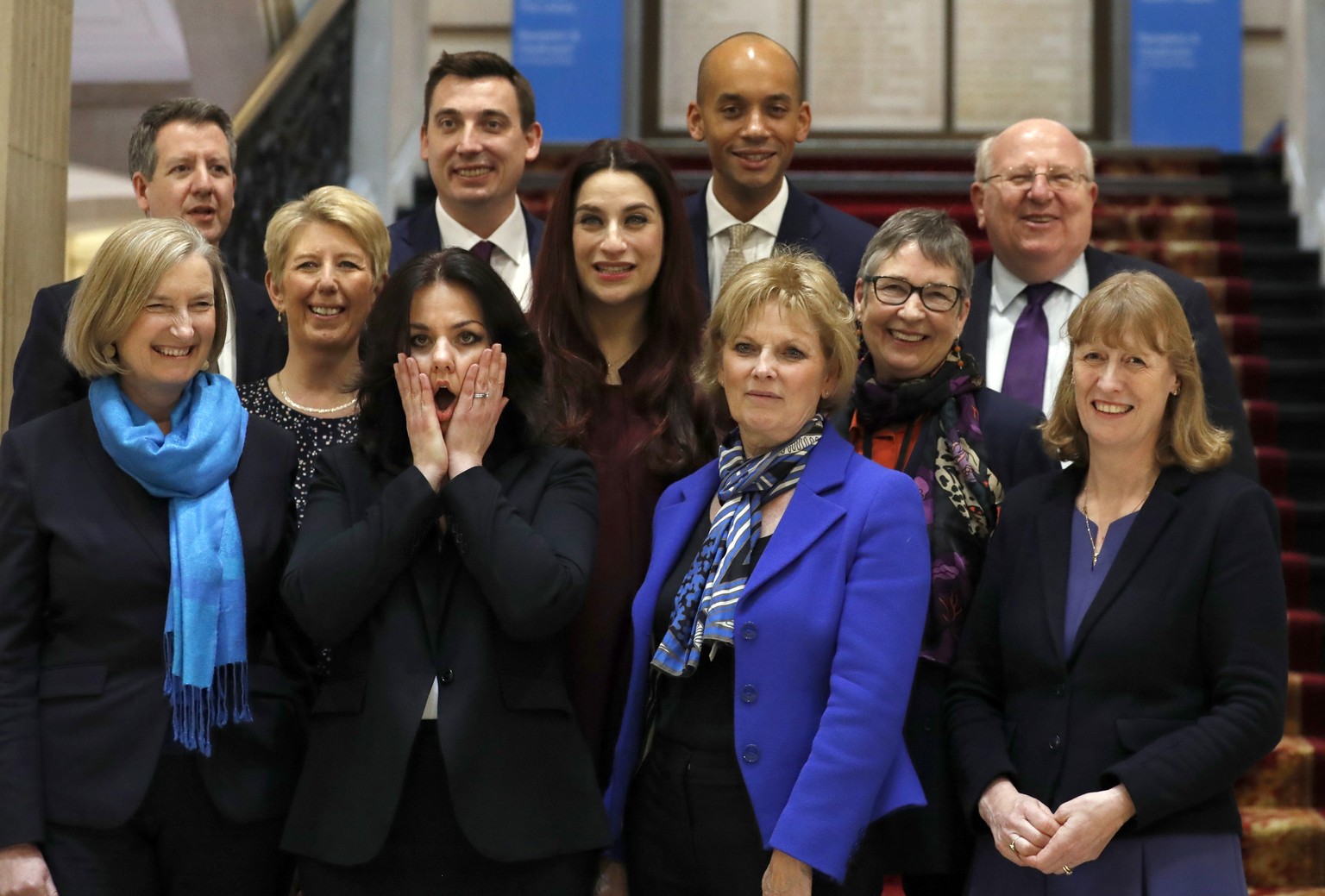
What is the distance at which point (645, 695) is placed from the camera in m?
2.46

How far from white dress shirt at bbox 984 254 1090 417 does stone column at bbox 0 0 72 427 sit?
224cm

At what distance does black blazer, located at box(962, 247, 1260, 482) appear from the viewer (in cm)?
304

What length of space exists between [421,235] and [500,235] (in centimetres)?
20

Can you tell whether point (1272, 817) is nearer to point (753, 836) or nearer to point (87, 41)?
point (753, 836)

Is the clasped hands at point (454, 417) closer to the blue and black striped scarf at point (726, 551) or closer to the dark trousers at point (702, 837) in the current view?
the blue and black striped scarf at point (726, 551)

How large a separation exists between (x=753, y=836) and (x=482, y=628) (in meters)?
0.53

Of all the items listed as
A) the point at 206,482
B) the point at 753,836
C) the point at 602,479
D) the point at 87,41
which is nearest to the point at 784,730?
the point at 753,836

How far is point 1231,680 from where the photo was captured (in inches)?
88.1

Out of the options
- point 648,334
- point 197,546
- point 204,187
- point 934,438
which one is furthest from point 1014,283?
point 197,546

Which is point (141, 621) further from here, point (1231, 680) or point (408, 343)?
point (1231, 680)

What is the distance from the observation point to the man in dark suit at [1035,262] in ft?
10.7

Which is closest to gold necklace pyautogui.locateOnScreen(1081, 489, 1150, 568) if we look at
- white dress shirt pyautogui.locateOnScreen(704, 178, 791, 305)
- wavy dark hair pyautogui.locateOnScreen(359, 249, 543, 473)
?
wavy dark hair pyautogui.locateOnScreen(359, 249, 543, 473)

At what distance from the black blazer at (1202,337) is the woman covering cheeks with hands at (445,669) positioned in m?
1.28

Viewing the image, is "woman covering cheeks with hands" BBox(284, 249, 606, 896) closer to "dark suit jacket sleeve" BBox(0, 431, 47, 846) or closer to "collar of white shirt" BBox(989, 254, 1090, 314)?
"dark suit jacket sleeve" BBox(0, 431, 47, 846)
